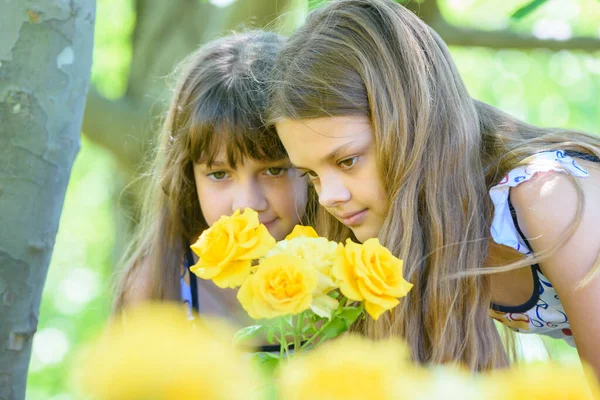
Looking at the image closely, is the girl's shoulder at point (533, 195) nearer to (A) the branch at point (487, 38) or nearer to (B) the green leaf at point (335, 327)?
(B) the green leaf at point (335, 327)

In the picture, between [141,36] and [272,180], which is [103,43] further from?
[272,180]

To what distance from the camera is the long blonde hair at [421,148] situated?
5.33ft

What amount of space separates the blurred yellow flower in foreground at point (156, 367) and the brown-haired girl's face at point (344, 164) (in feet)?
→ 4.22

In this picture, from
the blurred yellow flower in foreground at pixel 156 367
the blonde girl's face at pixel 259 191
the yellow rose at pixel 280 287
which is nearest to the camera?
the blurred yellow flower in foreground at pixel 156 367

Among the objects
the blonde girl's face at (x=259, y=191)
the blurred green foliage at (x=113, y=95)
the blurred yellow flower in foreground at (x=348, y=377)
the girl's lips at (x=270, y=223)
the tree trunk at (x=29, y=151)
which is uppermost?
the blurred green foliage at (x=113, y=95)

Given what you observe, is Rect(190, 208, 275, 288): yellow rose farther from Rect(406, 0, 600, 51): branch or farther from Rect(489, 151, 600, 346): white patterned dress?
Rect(406, 0, 600, 51): branch

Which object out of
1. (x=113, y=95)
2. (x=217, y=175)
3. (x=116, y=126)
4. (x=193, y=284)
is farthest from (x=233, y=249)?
(x=113, y=95)

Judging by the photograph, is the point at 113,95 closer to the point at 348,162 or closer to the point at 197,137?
the point at 197,137

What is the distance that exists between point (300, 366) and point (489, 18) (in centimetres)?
649

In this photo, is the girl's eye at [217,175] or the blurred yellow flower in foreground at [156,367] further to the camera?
the girl's eye at [217,175]

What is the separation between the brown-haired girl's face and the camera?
1.68m

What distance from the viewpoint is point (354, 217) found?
174cm

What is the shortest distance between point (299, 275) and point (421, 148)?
986 mm

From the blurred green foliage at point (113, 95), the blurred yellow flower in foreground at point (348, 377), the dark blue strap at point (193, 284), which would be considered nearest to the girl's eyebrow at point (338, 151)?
the dark blue strap at point (193, 284)
